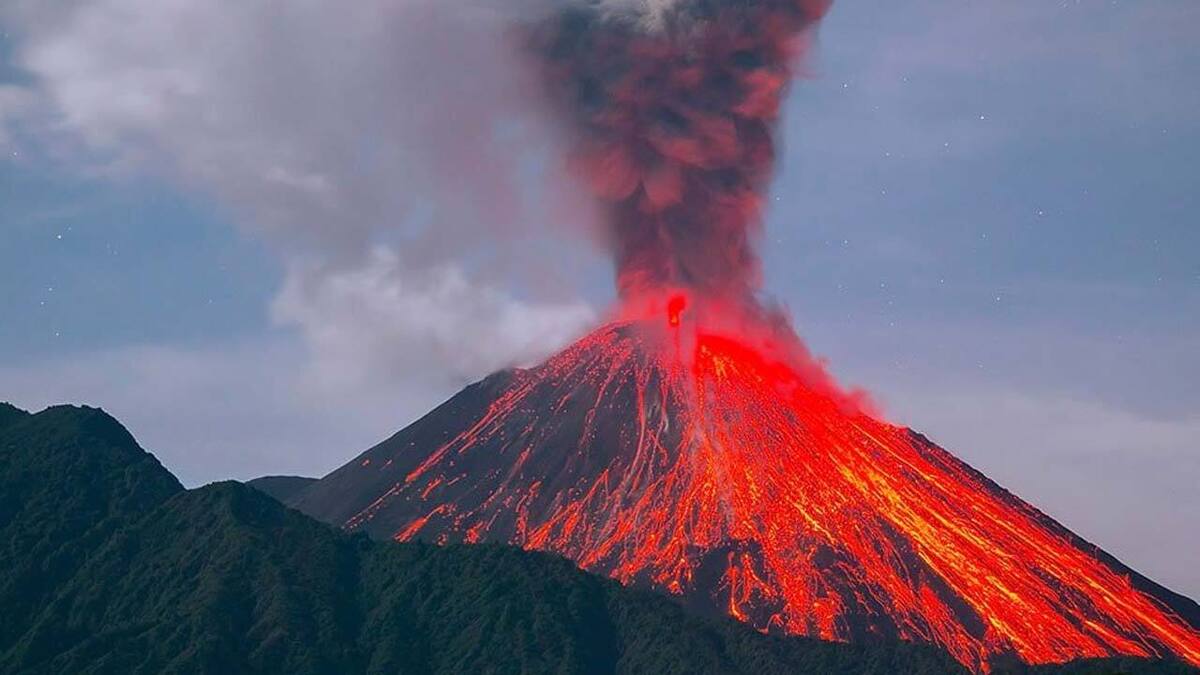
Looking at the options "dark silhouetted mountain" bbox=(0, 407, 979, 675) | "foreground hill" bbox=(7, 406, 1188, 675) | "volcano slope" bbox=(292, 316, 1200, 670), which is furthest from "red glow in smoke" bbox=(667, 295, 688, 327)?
"foreground hill" bbox=(7, 406, 1188, 675)

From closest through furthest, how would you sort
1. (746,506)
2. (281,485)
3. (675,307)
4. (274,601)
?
(274,601) < (746,506) < (675,307) < (281,485)

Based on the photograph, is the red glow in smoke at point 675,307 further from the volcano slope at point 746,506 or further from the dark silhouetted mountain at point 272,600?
the dark silhouetted mountain at point 272,600

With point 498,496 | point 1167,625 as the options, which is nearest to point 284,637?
point 498,496

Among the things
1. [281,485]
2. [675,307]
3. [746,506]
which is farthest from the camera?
[281,485]

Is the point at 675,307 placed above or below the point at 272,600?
above

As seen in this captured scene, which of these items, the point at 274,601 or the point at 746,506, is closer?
the point at 274,601

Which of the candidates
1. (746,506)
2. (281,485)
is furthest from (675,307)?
(281,485)

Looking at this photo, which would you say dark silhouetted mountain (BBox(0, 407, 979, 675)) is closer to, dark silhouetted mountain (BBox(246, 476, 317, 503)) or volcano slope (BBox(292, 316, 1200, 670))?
volcano slope (BBox(292, 316, 1200, 670))

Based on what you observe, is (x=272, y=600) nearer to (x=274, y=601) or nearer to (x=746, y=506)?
(x=274, y=601)
